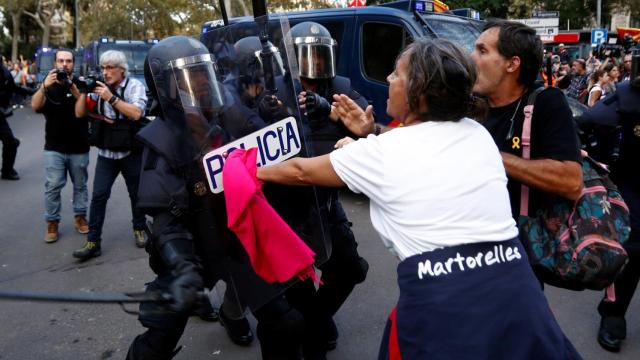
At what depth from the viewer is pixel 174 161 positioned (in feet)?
7.14

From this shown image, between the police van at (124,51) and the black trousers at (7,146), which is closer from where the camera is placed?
the black trousers at (7,146)

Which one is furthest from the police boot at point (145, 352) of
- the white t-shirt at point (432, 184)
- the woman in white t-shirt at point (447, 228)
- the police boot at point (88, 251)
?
the police boot at point (88, 251)

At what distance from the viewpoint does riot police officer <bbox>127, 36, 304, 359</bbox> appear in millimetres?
2100

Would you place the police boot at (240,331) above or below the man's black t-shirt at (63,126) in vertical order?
below

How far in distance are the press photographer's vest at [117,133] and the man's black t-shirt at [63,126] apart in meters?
0.53

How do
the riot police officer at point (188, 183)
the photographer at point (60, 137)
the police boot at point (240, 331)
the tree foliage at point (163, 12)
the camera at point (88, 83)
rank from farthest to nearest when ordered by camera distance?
the tree foliage at point (163, 12) → the photographer at point (60, 137) → the camera at point (88, 83) → the police boot at point (240, 331) → the riot police officer at point (188, 183)

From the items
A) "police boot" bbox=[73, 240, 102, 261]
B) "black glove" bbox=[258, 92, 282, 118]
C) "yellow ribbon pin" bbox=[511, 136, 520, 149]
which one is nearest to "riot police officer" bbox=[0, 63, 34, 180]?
"police boot" bbox=[73, 240, 102, 261]

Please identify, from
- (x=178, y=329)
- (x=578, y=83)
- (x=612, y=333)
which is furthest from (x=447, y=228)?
(x=578, y=83)

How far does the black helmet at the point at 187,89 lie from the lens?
2.08 meters


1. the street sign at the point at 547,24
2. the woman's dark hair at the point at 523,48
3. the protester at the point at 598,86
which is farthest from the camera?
the street sign at the point at 547,24

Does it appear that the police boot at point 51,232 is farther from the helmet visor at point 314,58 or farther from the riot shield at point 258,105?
the riot shield at point 258,105

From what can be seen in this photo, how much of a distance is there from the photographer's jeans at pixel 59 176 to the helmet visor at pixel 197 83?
3699mm

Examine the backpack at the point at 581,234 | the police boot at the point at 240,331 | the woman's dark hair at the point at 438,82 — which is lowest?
the police boot at the point at 240,331

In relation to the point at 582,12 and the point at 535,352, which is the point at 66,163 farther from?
the point at 582,12
